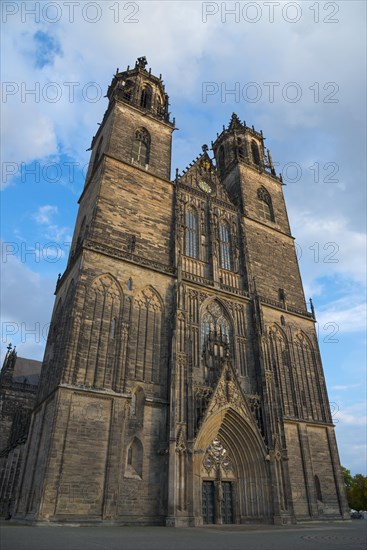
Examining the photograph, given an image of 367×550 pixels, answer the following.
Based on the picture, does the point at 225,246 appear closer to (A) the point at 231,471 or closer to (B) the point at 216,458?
(B) the point at 216,458

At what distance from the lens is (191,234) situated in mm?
22922

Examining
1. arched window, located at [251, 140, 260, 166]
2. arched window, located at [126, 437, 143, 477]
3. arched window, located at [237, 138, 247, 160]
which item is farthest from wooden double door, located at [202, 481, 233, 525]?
arched window, located at [251, 140, 260, 166]

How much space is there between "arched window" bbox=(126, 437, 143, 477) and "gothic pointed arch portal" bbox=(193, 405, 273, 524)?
2114mm

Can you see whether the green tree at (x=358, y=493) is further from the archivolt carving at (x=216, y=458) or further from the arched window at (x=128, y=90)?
the arched window at (x=128, y=90)

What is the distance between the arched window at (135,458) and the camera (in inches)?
587

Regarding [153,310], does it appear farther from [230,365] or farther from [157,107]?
[157,107]

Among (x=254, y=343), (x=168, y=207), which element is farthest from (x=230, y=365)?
(x=168, y=207)

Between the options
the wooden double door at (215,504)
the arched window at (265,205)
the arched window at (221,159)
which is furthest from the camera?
the arched window at (221,159)

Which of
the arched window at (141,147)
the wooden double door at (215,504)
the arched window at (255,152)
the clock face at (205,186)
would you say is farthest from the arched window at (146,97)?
the wooden double door at (215,504)

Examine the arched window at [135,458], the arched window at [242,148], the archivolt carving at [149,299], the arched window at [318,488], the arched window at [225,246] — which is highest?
the arched window at [242,148]

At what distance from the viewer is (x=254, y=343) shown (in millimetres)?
20719

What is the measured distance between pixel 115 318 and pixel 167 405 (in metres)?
4.26

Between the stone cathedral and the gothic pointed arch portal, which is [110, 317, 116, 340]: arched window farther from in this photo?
the gothic pointed arch portal

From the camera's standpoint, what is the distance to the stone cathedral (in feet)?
47.1
